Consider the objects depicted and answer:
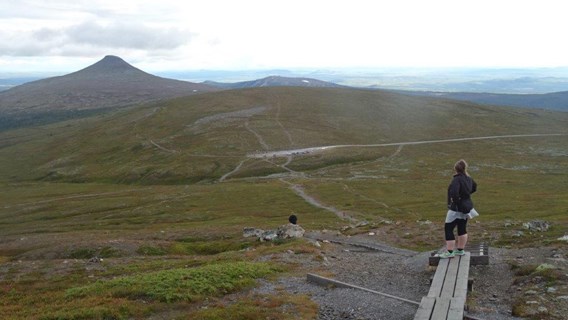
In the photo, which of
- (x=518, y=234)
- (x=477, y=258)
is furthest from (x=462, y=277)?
(x=518, y=234)

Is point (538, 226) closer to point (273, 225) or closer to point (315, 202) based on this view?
point (273, 225)

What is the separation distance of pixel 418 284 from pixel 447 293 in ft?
17.1

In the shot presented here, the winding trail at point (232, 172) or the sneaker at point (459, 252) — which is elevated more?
the sneaker at point (459, 252)

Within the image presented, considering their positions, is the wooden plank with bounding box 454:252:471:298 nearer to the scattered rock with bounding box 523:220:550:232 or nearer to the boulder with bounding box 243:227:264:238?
the scattered rock with bounding box 523:220:550:232

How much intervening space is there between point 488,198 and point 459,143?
93.8 meters

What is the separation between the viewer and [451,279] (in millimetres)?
21234

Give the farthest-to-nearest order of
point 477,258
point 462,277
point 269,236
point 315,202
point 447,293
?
point 315,202 → point 269,236 → point 477,258 → point 462,277 → point 447,293

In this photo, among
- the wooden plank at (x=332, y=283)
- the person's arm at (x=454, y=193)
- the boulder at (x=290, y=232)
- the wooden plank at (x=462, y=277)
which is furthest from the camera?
the boulder at (x=290, y=232)

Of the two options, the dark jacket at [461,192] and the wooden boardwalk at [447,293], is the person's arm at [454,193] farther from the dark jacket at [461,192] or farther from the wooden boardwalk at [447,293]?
the wooden boardwalk at [447,293]

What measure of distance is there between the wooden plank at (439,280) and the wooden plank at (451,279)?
148 millimetres

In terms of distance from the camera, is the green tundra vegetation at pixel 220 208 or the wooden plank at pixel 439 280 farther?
the green tundra vegetation at pixel 220 208

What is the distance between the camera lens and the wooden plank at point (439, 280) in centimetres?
1967

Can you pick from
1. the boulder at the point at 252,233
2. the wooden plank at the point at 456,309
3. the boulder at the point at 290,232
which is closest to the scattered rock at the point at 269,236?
the boulder at the point at 290,232

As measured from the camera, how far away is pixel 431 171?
13212 cm
